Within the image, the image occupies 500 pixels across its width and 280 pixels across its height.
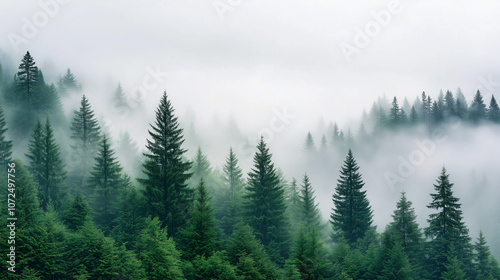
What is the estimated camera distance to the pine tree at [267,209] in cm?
4944

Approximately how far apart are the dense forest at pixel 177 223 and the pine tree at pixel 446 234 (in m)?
0.14

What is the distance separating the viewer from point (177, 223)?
Answer: 4203cm

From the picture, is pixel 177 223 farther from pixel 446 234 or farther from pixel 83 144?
pixel 83 144

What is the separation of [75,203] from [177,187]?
485 inches

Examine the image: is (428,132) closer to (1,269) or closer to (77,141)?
(77,141)

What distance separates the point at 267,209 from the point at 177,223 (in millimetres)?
12575

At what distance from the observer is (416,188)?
156 m

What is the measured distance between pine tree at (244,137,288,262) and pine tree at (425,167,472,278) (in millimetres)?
18080

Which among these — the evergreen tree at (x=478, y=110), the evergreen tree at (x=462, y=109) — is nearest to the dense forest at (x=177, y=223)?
the evergreen tree at (x=462, y=109)

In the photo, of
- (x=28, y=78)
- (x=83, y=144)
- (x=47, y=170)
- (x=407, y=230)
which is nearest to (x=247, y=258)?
(x=407, y=230)

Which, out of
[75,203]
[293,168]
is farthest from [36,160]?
[293,168]

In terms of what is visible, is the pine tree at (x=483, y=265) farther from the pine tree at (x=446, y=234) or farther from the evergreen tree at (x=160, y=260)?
the evergreen tree at (x=160, y=260)

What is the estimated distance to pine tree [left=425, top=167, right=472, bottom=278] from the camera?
166 feet

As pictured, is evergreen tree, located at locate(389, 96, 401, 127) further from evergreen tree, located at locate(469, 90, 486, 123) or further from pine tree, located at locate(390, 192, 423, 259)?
pine tree, located at locate(390, 192, 423, 259)
